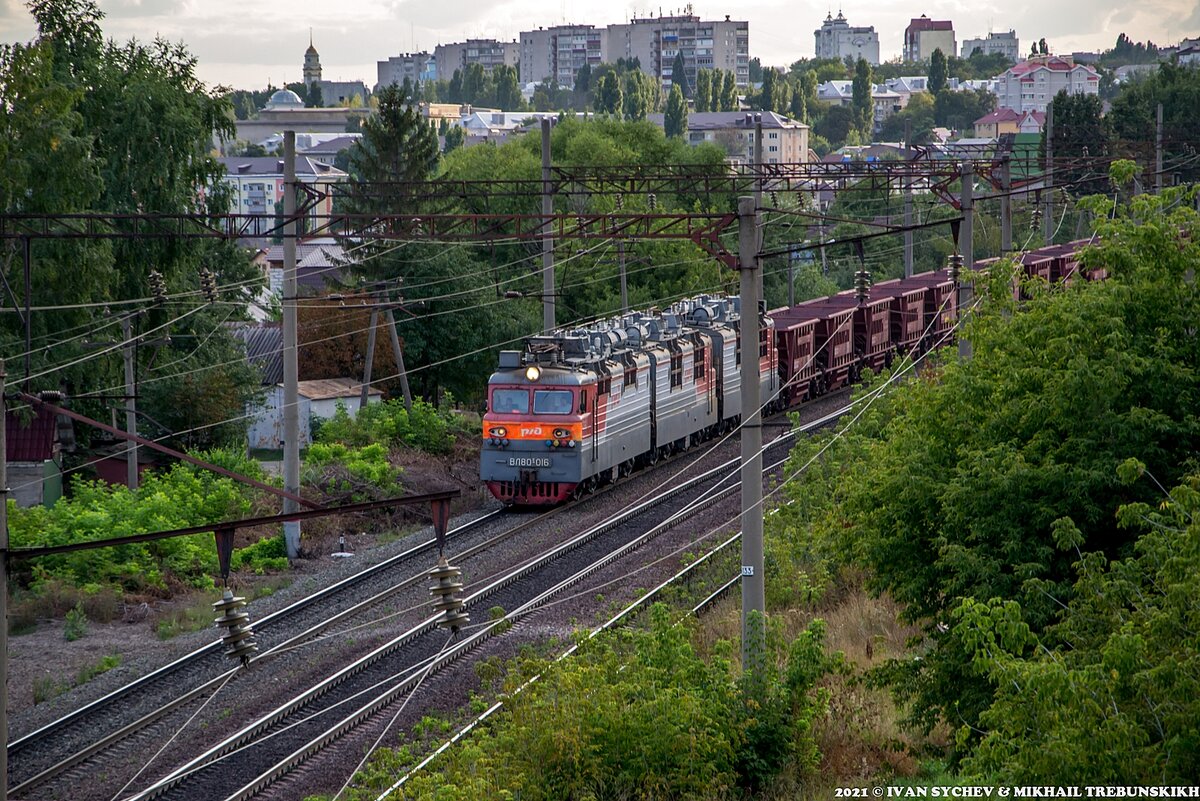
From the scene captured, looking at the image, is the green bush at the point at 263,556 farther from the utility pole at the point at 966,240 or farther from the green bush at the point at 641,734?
the utility pole at the point at 966,240

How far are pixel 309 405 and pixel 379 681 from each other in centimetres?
2770

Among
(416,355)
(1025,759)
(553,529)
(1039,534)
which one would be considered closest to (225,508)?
(553,529)

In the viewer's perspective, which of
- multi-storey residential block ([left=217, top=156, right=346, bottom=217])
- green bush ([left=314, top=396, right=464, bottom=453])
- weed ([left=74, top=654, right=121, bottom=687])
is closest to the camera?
weed ([left=74, top=654, right=121, bottom=687])

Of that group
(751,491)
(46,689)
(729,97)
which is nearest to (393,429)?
(46,689)

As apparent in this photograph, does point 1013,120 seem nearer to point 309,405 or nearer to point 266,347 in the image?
point 266,347

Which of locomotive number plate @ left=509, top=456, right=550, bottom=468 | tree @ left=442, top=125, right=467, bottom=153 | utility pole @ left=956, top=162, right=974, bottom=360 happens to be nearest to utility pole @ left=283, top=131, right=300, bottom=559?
locomotive number plate @ left=509, top=456, right=550, bottom=468

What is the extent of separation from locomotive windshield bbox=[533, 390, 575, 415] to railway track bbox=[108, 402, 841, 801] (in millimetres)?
2341

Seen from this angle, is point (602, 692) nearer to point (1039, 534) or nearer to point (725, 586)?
point (1039, 534)

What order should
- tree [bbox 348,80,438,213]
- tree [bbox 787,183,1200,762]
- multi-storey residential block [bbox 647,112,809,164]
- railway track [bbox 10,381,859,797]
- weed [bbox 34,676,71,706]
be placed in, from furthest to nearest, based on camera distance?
multi-storey residential block [bbox 647,112,809,164]
tree [bbox 348,80,438,213]
weed [bbox 34,676,71,706]
railway track [bbox 10,381,859,797]
tree [bbox 787,183,1200,762]

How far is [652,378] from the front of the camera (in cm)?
3195

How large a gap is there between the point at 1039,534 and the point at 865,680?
8.79 feet

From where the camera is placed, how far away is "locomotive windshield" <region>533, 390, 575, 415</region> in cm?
2820

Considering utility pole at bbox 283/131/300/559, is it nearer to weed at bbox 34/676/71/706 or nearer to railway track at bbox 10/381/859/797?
railway track at bbox 10/381/859/797

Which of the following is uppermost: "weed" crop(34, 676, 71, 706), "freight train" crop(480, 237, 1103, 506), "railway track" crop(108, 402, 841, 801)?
"freight train" crop(480, 237, 1103, 506)
